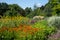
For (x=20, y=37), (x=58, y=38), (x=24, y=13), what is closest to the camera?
(x=58, y=38)

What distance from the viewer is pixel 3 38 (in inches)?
348

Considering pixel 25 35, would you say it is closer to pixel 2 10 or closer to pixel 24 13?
pixel 2 10

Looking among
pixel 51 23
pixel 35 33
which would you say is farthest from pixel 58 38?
pixel 51 23

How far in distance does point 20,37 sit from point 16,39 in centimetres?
19

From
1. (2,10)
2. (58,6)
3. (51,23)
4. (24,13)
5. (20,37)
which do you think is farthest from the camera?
(24,13)

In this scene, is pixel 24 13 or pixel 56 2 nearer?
pixel 56 2

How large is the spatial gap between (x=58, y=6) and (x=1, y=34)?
2683 centimetres

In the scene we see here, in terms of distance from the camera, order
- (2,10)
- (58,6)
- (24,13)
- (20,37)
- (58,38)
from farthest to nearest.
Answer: (24,13) → (2,10) → (58,6) → (20,37) → (58,38)

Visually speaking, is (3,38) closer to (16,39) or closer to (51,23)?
(16,39)

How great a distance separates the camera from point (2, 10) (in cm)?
6009

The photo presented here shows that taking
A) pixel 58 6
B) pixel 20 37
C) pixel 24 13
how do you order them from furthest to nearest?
pixel 24 13 → pixel 58 6 → pixel 20 37

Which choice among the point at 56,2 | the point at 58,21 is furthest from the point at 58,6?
the point at 58,21

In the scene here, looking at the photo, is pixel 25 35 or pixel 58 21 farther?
pixel 58 21

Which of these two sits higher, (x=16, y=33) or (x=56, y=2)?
(x=56, y=2)
